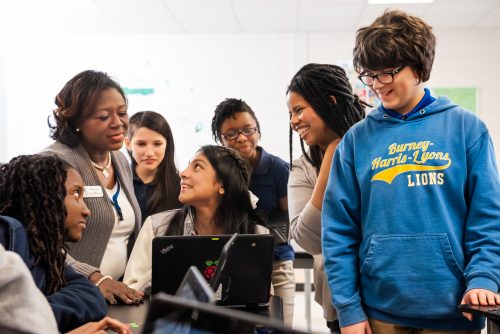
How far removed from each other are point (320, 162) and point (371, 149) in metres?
0.52

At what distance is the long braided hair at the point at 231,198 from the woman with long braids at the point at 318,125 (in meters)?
0.37

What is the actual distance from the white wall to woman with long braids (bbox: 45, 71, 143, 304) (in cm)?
405

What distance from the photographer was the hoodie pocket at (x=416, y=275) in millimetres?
1348

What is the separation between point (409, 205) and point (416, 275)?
0.16 m

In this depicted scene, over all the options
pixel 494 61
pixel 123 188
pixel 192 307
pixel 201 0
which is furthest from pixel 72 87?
pixel 494 61

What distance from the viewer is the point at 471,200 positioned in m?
1.36

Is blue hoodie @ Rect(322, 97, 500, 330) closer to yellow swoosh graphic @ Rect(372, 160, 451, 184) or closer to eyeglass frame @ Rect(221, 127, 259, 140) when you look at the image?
yellow swoosh graphic @ Rect(372, 160, 451, 184)

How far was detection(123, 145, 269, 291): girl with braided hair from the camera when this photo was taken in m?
2.13

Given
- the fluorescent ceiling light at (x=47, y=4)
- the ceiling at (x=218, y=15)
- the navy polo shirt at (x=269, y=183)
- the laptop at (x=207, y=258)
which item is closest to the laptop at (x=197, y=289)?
the laptop at (x=207, y=258)

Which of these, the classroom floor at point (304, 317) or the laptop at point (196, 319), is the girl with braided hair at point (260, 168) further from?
the laptop at point (196, 319)

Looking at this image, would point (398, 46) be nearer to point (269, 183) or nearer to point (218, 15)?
point (269, 183)

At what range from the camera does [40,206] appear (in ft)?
4.85

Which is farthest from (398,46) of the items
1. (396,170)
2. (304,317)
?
(304,317)

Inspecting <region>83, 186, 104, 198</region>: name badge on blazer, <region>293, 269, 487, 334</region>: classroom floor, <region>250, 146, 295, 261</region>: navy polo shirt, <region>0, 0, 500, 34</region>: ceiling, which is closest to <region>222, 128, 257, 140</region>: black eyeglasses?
<region>250, 146, 295, 261</region>: navy polo shirt
